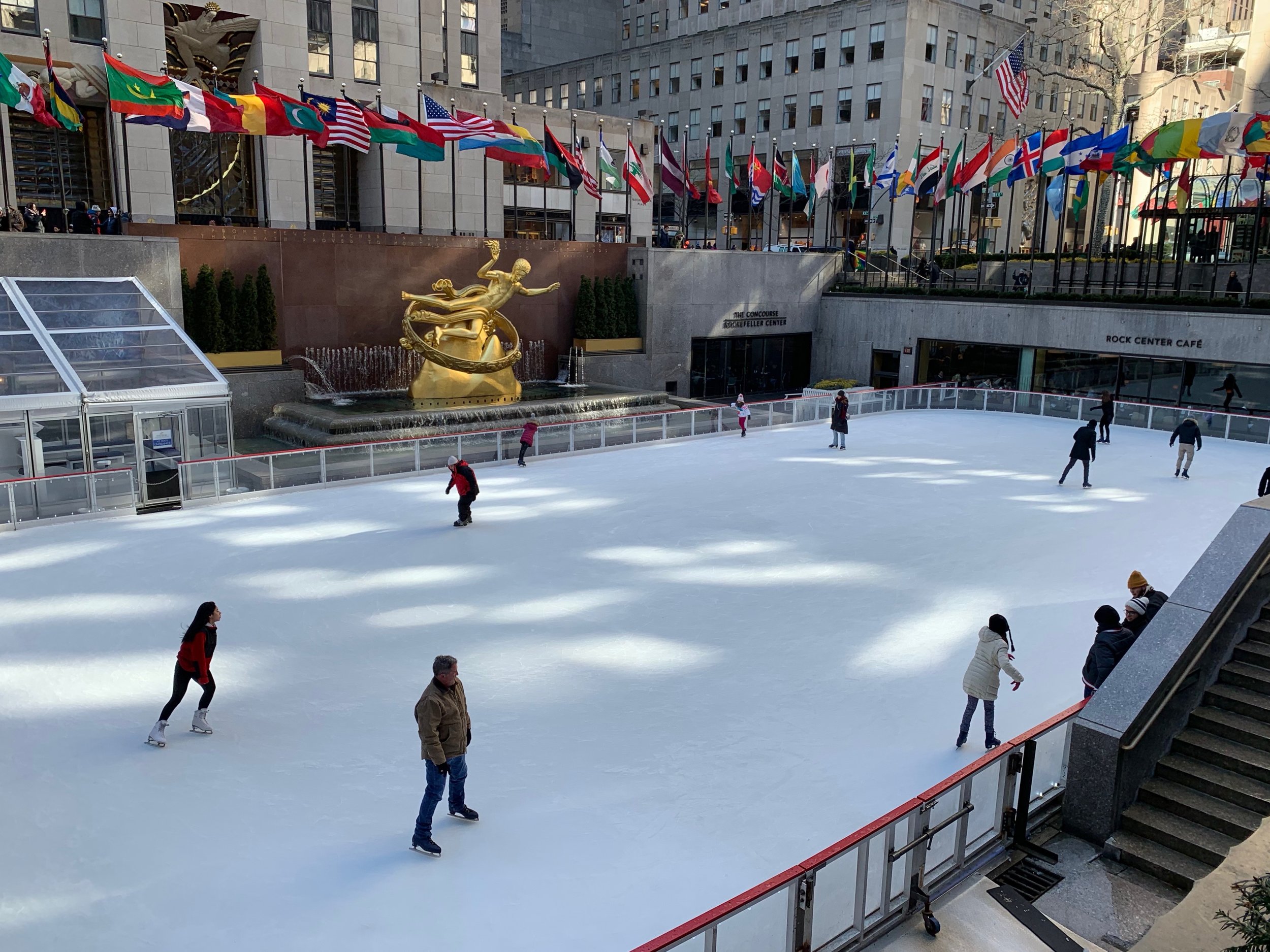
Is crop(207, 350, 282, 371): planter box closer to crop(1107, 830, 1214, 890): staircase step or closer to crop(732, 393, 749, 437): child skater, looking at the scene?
crop(732, 393, 749, 437): child skater

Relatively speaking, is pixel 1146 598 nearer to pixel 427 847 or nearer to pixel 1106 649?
pixel 1106 649

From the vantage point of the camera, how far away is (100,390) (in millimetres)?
15359

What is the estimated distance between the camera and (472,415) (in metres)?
22.6

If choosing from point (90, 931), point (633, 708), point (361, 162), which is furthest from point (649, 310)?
point (90, 931)

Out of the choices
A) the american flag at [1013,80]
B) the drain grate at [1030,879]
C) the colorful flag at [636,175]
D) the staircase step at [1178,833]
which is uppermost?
the american flag at [1013,80]

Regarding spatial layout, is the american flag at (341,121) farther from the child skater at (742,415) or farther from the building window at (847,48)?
the building window at (847,48)

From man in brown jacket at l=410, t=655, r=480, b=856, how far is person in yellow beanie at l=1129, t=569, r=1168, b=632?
523cm

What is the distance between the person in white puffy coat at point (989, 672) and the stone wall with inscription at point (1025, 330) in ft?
70.9

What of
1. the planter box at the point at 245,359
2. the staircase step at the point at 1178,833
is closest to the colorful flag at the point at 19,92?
the planter box at the point at 245,359

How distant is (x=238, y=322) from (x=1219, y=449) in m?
22.6

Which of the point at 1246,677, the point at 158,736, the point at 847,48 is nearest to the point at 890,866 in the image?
the point at 1246,677

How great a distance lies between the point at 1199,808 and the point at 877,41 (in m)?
45.4

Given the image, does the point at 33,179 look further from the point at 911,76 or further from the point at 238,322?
the point at 911,76

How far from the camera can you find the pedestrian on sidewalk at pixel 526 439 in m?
18.2
